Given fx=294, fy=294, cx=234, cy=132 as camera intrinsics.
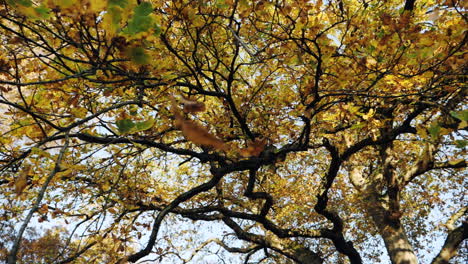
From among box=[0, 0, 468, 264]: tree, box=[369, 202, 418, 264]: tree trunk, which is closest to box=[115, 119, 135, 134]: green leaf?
box=[0, 0, 468, 264]: tree

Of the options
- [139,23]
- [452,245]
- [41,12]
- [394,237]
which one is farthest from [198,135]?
[452,245]

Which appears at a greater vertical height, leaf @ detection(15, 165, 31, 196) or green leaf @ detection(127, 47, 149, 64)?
green leaf @ detection(127, 47, 149, 64)

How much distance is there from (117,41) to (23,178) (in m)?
1.02

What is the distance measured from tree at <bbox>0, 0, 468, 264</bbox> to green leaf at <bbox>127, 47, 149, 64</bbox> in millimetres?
10

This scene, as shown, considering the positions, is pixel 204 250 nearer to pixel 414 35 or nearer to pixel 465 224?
pixel 465 224

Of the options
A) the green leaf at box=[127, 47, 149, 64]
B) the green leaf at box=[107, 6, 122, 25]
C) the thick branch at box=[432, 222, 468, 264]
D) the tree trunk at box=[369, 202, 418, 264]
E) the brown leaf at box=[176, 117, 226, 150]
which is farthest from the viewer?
the tree trunk at box=[369, 202, 418, 264]

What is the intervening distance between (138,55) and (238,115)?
2666 millimetres

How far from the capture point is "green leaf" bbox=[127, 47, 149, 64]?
1.54m

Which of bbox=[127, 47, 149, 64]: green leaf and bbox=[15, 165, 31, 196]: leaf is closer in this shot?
bbox=[15, 165, 31, 196]: leaf

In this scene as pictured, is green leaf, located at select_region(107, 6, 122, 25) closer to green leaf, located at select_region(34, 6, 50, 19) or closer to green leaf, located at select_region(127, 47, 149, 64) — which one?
green leaf, located at select_region(127, 47, 149, 64)

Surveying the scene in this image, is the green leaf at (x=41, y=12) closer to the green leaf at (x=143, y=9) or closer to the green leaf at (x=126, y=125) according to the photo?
the green leaf at (x=143, y=9)

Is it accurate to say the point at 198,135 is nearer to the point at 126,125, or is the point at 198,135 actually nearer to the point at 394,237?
the point at 126,125

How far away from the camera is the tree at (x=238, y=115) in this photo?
1.89 metres

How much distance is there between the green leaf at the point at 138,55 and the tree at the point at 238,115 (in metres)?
0.01
